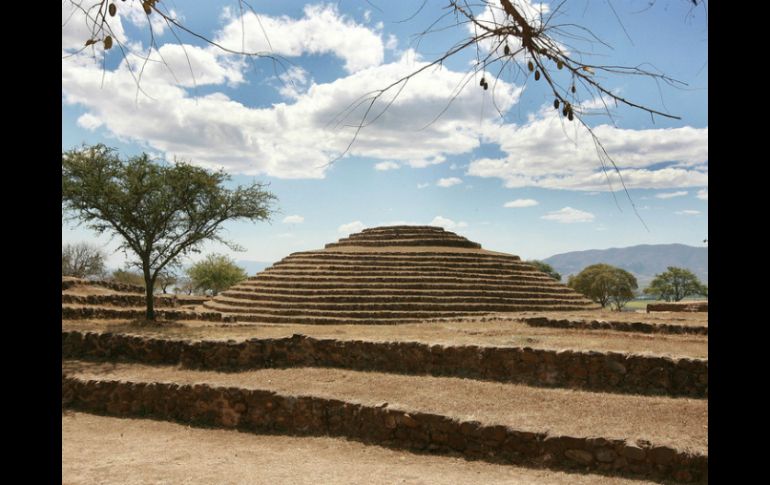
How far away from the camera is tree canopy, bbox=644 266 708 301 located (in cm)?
5875

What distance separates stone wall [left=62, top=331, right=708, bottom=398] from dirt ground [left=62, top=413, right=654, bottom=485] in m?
2.91

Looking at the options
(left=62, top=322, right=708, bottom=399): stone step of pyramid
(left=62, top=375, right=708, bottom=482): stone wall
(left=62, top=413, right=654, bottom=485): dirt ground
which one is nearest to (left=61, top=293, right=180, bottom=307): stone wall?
(left=62, top=322, right=708, bottom=399): stone step of pyramid

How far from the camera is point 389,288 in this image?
77.0 ft

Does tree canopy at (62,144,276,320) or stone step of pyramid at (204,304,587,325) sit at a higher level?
tree canopy at (62,144,276,320)

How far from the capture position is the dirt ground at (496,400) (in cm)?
771

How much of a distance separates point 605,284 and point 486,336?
4355 centimetres

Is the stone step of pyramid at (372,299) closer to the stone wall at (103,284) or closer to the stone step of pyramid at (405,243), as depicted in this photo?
the stone wall at (103,284)

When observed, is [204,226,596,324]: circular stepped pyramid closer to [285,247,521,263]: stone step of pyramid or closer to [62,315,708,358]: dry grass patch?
[285,247,521,263]: stone step of pyramid

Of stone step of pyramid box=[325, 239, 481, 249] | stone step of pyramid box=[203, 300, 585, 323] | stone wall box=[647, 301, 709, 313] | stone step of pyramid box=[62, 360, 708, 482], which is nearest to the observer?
stone step of pyramid box=[62, 360, 708, 482]

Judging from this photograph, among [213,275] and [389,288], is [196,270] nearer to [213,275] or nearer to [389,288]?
[213,275]

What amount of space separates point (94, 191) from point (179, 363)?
8.17 metres

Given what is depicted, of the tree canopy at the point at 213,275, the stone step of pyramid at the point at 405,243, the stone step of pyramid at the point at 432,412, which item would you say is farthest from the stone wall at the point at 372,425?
the tree canopy at the point at 213,275

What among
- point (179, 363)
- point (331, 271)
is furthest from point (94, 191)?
point (331, 271)
